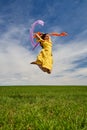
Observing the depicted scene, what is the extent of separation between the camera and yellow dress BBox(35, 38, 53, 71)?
508 inches

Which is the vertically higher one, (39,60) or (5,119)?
(39,60)

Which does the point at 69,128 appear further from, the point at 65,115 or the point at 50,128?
the point at 65,115

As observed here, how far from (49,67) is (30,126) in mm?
5334

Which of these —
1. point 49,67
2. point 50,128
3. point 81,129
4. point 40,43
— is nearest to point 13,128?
point 50,128

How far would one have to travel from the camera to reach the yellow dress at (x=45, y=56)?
12.9m

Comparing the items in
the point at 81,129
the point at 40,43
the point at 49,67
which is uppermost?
the point at 40,43

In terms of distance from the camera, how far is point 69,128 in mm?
7383

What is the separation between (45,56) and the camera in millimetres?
13094

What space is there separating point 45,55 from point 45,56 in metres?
0.05

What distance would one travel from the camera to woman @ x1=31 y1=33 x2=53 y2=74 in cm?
1288

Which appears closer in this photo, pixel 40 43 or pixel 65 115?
pixel 65 115

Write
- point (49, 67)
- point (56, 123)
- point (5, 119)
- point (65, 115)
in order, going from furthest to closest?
1. point (49, 67)
2. point (65, 115)
3. point (5, 119)
4. point (56, 123)

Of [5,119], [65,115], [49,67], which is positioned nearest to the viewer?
[5,119]

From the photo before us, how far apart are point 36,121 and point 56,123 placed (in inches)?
21.9
